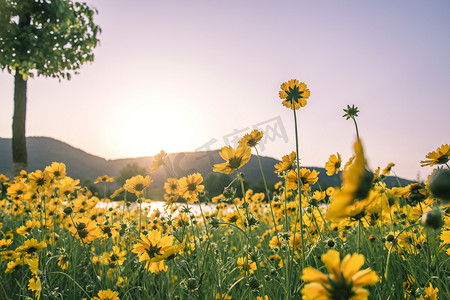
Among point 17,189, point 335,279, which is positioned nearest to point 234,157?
point 335,279

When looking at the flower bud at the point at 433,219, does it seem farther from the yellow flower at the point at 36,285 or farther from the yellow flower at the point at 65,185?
the yellow flower at the point at 65,185

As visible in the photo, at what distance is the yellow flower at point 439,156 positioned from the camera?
117 centimetres

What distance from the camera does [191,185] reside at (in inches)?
59.2

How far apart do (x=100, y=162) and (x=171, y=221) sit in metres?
50.8

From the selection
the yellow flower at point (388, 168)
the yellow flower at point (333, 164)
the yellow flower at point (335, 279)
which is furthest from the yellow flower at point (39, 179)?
the yellow flower at point (388, 168)

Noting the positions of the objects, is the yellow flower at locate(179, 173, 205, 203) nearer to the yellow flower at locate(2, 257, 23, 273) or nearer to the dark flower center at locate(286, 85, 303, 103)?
the dark flower center at locate(286, 85, 303, 103)

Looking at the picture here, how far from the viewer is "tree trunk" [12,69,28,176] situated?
6978 mm

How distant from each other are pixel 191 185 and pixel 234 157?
0.51 meters

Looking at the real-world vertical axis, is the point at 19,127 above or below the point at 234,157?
above

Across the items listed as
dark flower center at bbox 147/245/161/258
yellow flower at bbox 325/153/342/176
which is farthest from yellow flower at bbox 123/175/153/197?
yellow flower at bbox 325/153/342/176

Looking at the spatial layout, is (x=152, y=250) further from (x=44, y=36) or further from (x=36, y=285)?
(x=44, y=36)

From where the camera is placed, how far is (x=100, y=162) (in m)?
47.8

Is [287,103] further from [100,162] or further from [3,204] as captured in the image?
[100,162]

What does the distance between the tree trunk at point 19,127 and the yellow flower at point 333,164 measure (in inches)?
305
